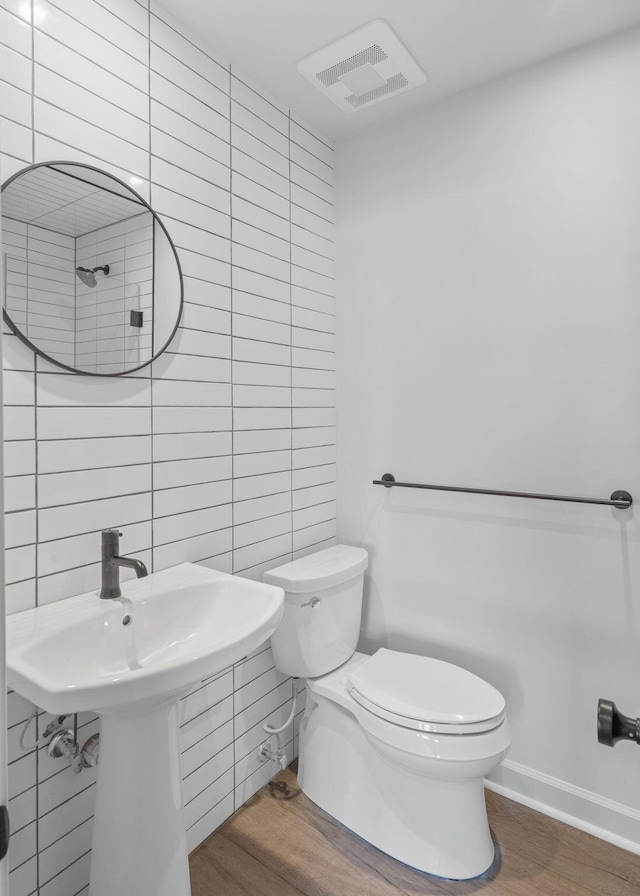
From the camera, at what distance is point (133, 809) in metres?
1.09

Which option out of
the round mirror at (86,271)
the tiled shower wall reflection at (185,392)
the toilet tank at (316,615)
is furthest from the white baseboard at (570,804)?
the round mirror at (86,271)

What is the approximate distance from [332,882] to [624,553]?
1271 millimetres

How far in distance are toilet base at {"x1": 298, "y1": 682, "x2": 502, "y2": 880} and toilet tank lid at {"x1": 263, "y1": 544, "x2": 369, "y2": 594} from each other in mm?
359

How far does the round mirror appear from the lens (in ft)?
3.77

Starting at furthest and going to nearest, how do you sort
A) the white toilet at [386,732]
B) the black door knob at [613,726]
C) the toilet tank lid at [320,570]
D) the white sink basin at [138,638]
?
the toilet tank lid at [320,570], the white toilet at [386,732], the white sink basin at [138,638], the black door knob at [613,726]

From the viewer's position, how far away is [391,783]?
1518mm

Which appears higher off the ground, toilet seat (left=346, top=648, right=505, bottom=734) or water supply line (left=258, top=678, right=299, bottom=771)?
toilet seat (left=346, top=648, right=505, bottom=734)

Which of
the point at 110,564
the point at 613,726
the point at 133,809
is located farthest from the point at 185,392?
the point at 613,726

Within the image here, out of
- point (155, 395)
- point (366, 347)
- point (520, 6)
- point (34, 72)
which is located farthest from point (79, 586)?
point (520, 6)

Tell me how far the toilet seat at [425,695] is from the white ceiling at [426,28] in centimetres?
198

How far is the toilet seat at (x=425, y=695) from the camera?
55.2 inches

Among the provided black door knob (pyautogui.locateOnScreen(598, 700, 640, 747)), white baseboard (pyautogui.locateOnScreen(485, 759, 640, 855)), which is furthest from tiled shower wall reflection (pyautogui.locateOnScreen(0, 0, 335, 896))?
black door knob (pyautogui.locateOnScreen(598, 700, 640, 747))

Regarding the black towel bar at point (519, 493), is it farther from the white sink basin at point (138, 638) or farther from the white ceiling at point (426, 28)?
the white ceiling at point (426, 28)

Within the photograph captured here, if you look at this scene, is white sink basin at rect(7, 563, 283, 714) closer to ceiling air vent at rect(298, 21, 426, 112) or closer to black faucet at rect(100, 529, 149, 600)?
black faucet at rect(100, 529, 149, 600)
